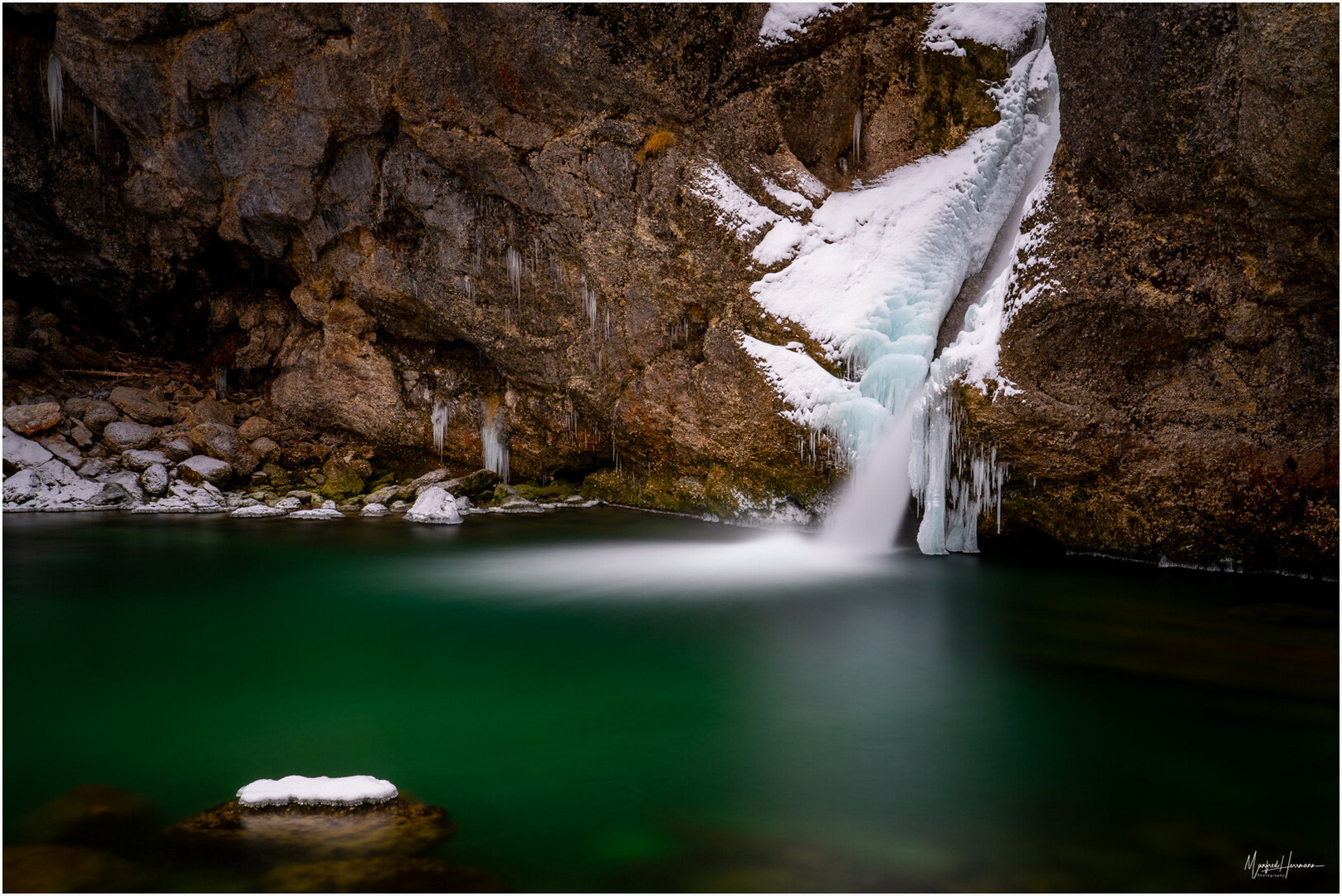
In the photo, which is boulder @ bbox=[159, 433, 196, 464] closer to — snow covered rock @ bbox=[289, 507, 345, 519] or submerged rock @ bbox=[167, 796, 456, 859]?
snow covered rock @ bbox=[289, 507, 345, 519]

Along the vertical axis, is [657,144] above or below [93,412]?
above

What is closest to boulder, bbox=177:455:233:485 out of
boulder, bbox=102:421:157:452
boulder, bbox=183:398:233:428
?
boulder, bbox=102:421:157:452

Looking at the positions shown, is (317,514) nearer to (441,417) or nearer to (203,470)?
(203,470)

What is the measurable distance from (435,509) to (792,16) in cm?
807

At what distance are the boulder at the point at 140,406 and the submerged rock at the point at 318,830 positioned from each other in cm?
1283

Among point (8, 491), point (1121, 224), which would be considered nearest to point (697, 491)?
point (1121, 224)

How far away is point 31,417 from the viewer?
12781mm

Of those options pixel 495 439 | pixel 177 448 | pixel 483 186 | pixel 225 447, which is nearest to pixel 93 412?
pixel 177 448

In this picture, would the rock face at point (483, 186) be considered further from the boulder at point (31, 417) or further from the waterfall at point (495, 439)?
the boulder at point (31, 417)

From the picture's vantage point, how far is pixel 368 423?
14.0 m

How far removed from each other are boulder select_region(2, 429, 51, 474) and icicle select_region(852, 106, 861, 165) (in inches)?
501

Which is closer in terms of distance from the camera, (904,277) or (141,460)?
(904,277)

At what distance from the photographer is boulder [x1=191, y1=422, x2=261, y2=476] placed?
13.7 meters

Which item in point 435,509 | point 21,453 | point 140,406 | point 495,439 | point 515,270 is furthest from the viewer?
point 140,406
